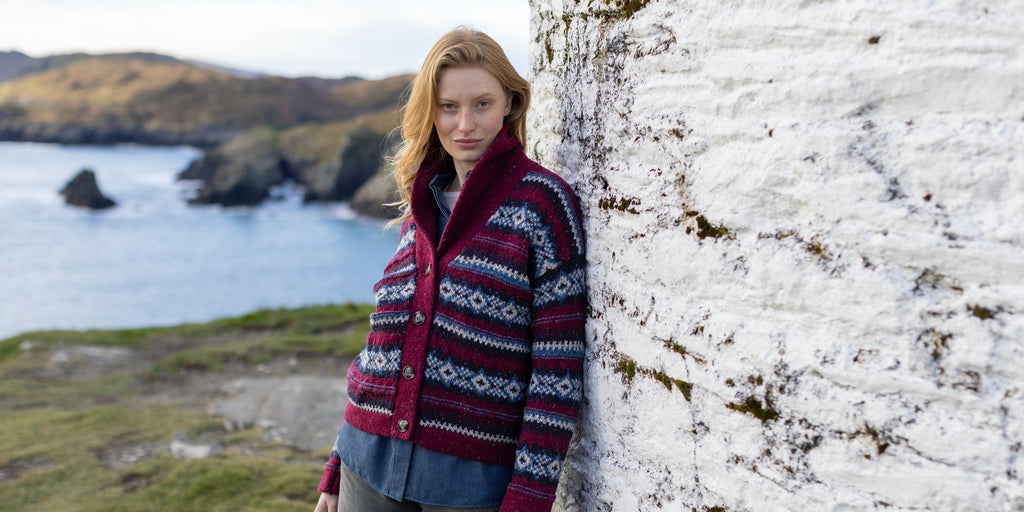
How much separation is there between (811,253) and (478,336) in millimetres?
813

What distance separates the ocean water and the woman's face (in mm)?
7102

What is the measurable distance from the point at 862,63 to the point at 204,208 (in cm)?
3306

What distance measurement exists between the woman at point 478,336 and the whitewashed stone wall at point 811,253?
0.17 m

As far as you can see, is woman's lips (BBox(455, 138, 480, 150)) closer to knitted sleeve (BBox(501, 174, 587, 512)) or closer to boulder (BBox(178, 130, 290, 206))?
knitted sleeve (BBox(501, 174, 587, 512))

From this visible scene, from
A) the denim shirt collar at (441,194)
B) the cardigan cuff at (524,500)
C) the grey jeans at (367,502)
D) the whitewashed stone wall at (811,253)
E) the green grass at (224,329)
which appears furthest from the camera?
the green grass at (224,329)

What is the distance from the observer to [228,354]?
6555 mm

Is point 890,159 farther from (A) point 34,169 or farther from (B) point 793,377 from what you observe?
(A) point 34,169

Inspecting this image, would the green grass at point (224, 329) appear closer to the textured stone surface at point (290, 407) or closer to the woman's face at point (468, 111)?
the textured stone surface at point (290, 407)

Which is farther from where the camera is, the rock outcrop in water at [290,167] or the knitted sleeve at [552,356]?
the rock outcrop in water at [290,167]

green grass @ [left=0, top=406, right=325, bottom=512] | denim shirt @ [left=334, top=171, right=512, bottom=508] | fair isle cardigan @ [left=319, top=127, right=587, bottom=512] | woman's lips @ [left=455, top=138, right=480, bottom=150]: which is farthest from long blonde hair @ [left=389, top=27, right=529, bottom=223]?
green grass @ [left=0, top=406, right=325, bottom=512]

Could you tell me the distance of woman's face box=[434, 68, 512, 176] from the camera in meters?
1.89

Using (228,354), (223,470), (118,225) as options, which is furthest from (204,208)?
(223,470)

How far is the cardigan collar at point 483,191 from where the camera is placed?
184 cm

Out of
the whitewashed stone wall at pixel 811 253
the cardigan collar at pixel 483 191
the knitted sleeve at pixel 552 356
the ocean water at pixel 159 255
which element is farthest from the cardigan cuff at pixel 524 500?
the ocean water at pixel 159 255
